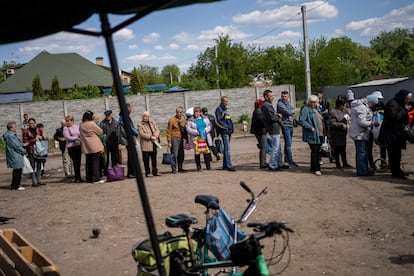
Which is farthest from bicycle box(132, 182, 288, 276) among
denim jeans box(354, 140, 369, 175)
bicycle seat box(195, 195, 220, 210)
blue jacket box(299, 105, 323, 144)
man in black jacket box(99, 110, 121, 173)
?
man in black jacket box(99, 110, 121, 173)

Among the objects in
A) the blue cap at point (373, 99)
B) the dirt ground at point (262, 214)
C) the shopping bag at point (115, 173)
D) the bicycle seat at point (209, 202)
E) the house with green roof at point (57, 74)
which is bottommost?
the dirt ground at point (262, 214)

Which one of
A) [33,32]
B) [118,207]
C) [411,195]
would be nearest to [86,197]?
[118,207]

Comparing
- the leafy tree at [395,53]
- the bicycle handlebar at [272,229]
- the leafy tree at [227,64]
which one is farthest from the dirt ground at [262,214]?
the leafy tree at [395,53]

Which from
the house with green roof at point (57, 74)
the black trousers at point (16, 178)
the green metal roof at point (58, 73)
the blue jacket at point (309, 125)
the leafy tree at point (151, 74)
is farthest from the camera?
the leafy tree at point (151, 74)

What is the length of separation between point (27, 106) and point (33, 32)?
84.3 ft

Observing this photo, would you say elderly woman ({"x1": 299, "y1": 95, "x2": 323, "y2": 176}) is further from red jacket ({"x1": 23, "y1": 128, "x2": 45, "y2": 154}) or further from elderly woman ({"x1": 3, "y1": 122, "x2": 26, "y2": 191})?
red jacket ({"x1": 23, "y1": 128, "x2": 45, "y2": 154})

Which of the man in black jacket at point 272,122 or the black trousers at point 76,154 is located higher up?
the man in black jacket at point 272,122

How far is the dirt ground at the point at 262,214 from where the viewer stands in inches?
219

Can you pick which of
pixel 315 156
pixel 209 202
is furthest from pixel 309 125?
pixel 209 202

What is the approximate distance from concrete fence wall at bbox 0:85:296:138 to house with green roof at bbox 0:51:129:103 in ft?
93.8

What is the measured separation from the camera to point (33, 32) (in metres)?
2.37

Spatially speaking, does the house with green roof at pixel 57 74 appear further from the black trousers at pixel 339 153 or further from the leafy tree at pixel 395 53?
the black trousers at pixel 339 153

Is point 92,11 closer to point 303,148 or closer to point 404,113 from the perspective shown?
point 404,113

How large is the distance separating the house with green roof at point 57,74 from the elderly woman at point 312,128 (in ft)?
152
